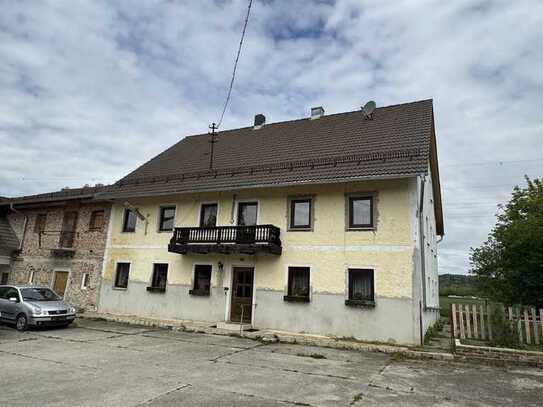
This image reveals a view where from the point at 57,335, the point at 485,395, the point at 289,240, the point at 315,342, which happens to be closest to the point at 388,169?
the point at 289,240

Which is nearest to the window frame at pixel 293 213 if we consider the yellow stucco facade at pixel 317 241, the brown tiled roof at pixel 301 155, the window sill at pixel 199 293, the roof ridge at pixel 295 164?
the yellow stucco facade at pixel 317 241

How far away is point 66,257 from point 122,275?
393cm

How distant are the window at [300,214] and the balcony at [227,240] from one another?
30.2 inches

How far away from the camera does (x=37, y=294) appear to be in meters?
14.3

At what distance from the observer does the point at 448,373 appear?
8.47 meters

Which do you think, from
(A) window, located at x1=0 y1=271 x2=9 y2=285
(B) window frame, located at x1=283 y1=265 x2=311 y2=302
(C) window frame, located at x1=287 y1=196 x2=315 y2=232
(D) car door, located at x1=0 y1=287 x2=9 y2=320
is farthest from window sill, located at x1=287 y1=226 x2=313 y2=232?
(A) window, located at x1=0 y1=271 x2=9 y2=285

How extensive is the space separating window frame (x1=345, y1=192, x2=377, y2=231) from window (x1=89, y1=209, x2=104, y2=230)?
12885 millimetres

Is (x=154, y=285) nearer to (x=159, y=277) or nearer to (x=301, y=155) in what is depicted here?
(x=159, y=277)

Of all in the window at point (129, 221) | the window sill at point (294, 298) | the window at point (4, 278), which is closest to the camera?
the window sill at point (294, 298)

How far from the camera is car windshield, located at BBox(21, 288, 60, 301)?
550 inches

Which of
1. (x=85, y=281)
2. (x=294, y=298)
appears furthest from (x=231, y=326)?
(x=85, y=281)

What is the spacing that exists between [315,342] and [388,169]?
20.0ft

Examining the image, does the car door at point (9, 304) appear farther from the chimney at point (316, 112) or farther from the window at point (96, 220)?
the chimney at point (316, 112)

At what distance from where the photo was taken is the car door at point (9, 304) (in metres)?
13.5
